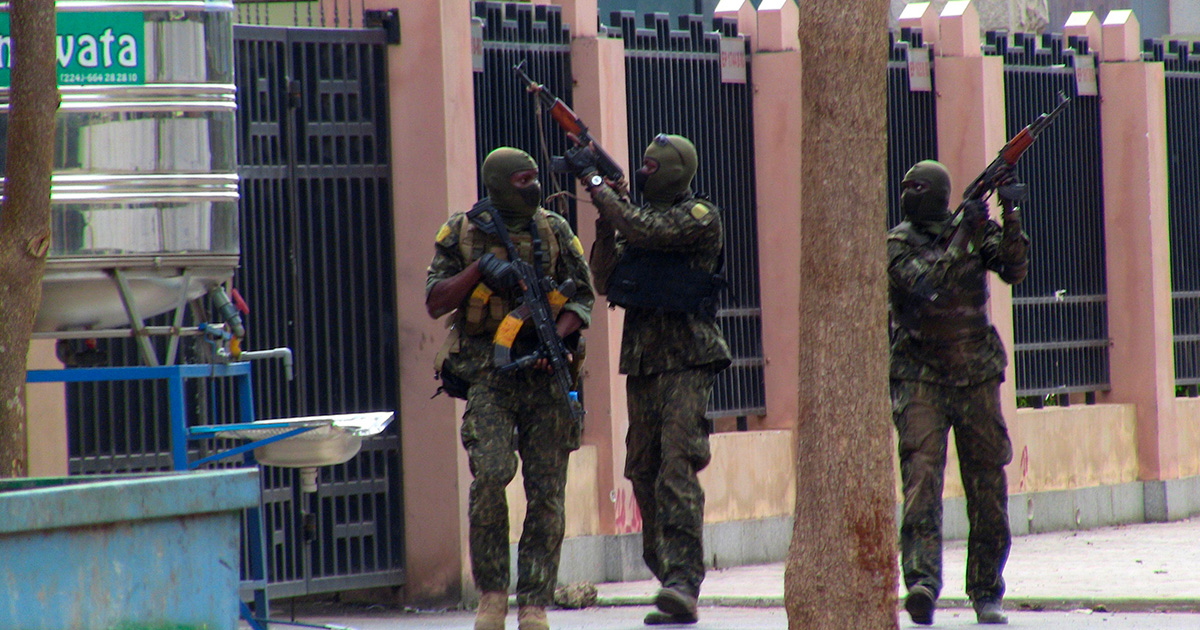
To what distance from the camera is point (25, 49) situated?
17.8 feet

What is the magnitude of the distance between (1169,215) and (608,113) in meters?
5.45

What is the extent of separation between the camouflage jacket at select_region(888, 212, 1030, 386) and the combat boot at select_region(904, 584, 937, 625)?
0.86 metres

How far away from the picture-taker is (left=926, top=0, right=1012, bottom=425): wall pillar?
36.4ft

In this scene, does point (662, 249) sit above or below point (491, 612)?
above

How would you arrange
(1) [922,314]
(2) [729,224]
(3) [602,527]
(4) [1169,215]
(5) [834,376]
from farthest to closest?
1. (4) [1169,215]
2. (2) [729,224]
3. (3) [602,527]
4. (1) [922,314]
5. (5) [834,376]

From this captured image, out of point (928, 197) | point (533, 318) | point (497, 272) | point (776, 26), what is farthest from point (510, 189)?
point (776, 26)

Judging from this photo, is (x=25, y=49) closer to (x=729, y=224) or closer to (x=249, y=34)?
(x=249, y=34)

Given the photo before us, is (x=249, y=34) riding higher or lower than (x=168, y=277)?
higher

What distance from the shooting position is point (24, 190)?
17.7ft

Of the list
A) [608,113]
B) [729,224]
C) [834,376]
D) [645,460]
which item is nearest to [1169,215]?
[729,224]

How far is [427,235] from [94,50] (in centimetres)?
219

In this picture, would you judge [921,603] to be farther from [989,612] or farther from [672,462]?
[672,462]

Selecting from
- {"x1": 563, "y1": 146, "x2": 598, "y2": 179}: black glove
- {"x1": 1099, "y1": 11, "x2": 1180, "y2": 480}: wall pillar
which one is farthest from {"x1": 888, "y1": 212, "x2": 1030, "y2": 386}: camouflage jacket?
{"x1": 1099, "y1": 11, "x2": 1180, "y2": 480}: wall pillar

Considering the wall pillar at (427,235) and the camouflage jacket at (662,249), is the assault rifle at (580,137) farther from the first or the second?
the wall pillar at (427,235)
